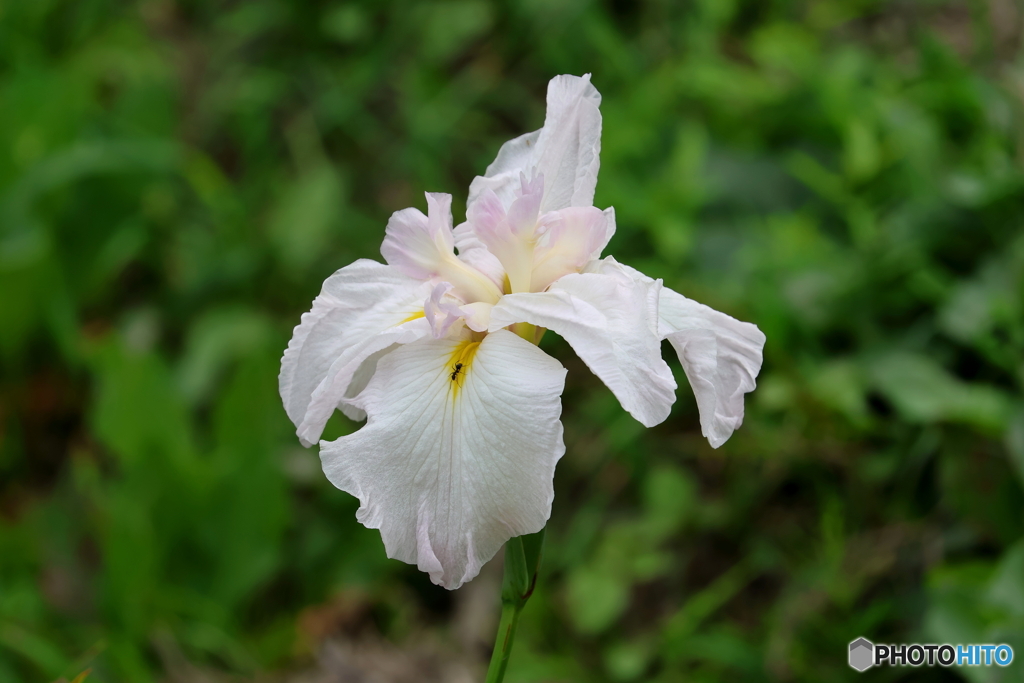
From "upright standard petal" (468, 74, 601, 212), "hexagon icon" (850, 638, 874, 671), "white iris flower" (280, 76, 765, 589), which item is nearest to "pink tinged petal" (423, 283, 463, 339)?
"white iris flower" (280, 76, 765, 589)

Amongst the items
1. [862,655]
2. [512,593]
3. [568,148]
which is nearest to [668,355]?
[862,655]

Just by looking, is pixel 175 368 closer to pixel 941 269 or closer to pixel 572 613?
pixel 572 613

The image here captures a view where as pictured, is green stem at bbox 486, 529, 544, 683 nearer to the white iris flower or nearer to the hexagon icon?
the white iris flower

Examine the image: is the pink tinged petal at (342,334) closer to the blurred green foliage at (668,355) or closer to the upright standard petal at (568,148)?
the upright standard petal at (568,148)

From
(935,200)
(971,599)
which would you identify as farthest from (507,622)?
(935,200)

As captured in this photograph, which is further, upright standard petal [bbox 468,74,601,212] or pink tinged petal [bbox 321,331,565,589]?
upright standard petal [bbox 468,74,601,212]

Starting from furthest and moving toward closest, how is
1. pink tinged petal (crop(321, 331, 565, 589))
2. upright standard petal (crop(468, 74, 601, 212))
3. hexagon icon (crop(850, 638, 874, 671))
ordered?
1. hexagon icon (crop(850, 638, 874, 671))
2. upright standard petal (crop(468, 74, 601, 212))
3. pink tinged petal (crop(321, 331, 565, 589))
